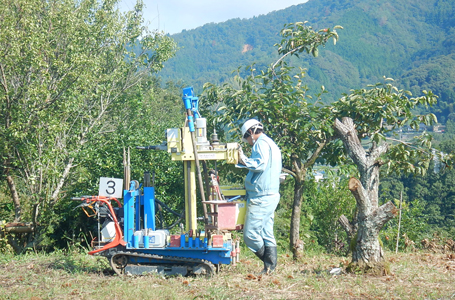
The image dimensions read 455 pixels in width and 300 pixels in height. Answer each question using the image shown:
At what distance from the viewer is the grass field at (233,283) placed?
6258 millimetres

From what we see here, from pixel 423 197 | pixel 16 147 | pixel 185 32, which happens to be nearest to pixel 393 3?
pixel 185 32

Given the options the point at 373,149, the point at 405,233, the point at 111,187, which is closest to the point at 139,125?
the point at 111,187

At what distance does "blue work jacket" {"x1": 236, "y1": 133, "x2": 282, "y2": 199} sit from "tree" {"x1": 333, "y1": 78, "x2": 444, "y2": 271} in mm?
1146

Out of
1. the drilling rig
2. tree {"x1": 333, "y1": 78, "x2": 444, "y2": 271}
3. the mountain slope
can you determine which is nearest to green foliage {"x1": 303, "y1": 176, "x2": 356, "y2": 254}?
tree {"x1": 333, "y1": 78, "x2": 444, "y2": 271}

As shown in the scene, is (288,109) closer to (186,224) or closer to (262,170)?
(262,170)

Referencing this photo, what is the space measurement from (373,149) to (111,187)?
14.0 feet

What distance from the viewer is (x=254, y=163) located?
7.19m

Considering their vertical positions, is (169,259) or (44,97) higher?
(44,97)

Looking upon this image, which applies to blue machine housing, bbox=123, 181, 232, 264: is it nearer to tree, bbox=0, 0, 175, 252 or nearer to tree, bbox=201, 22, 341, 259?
tree, bbox=201, 22, 341, 259

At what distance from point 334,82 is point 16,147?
98.2 meters

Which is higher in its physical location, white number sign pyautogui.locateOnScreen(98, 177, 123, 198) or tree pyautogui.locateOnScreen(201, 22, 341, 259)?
tree pyautogui.locateOnScreen(201, 22, 341, 259)

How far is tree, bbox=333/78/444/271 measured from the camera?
7297mm

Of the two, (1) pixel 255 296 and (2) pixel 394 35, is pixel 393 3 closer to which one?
(2) pixel 394 35

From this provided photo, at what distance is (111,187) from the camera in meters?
7.80
